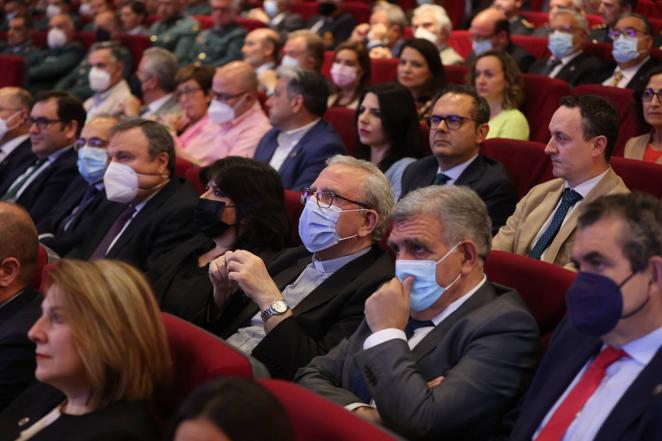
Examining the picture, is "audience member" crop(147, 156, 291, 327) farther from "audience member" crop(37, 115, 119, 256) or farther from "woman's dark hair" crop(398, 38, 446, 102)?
"woman's dark hair" crop(398, 38, 446, 102)

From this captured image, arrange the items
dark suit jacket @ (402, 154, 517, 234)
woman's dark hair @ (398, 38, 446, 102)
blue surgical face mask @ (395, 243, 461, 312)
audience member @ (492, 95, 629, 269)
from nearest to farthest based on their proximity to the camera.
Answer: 1. blue surgical face mask @ (395, 243, 461, 312)
2. audience member @ (492, 95, 629, 269)
3. dark suit jacket @ (402, 154, 517, 234)
4. woman's dark hair @ (398, 38, 446, 102)

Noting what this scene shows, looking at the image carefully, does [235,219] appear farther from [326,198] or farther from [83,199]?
[83,199]

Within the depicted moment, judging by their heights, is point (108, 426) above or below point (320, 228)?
above

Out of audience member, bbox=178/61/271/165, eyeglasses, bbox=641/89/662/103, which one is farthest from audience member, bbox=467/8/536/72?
eyeglasses, bbox=641/89/662/103

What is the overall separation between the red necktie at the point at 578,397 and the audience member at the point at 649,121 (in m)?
1.78

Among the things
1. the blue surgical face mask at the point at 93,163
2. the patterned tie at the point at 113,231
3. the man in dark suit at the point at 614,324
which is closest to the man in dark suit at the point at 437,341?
the man in dark suit at the point at 614,324

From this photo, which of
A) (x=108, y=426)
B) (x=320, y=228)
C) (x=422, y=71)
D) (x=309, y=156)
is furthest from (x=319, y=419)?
(x=422, y=71)

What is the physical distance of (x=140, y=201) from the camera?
10.9 ft

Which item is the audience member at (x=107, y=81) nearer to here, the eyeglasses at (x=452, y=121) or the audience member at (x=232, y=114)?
the audience member at (x=232, y=114)

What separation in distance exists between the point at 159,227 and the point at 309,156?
2.96 feet

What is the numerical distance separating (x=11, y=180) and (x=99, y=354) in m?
2.79

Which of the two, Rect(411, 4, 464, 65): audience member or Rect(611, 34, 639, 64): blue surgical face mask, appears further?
Rect(411, 4, 464, 65): audience member

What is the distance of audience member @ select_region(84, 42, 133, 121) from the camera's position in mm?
5660

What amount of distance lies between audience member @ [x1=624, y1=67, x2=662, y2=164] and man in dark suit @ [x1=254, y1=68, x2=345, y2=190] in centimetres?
113
